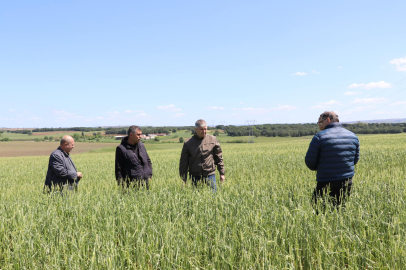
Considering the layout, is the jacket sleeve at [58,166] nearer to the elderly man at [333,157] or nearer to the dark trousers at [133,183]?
the dark trousers at [133,183]

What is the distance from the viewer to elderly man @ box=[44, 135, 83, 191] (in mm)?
4758

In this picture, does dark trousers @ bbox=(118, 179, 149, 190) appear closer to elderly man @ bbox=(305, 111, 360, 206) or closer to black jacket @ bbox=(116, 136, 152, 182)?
black jacket @ bbox=(116, 136, 152, 182)

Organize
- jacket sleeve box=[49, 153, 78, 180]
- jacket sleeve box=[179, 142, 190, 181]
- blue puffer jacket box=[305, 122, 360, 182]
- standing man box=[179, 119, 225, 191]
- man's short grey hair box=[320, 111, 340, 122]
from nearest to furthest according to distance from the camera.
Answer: blue puffer jacket box=[305, 122, 360, 182]
man's short grey hair box=[320, 111, 340, 122]
jacket sleeve box=[49, 153, 78, 180]
standing man box=[179, 119, 225, 191]
jacket sleeve box=[179, 142, 190, 181]

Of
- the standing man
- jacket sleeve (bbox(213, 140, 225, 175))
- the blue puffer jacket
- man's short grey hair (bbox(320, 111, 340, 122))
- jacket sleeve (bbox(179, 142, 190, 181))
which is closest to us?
the blue puffer jacket

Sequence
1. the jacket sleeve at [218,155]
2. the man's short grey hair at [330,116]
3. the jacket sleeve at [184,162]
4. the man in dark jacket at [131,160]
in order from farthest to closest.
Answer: the jacket sleeve at [218,155] < the jacket sleeve at [184,162] < the man in dark jacket at [131,160] < the man's short grey hair at [330,116]

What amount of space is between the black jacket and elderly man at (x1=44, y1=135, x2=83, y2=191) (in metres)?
0.94

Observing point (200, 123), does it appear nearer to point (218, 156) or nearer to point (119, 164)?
point (218, 156)

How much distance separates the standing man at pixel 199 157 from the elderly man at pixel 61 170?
2298mm

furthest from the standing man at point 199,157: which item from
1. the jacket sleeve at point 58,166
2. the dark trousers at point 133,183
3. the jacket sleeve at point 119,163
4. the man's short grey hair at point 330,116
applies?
the jacket sleeve at point 58,166

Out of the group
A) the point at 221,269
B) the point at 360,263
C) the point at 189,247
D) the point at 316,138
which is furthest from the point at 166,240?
the point at 316,138

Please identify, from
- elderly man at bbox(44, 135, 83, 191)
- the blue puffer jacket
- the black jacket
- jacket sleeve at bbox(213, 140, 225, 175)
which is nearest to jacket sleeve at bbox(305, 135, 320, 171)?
the blue puffer jacket

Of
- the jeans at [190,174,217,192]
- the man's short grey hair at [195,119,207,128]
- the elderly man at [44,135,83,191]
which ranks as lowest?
the jeans at [190,174,217,192]

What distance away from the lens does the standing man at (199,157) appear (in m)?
5.07

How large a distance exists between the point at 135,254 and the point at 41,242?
1.11 meters
